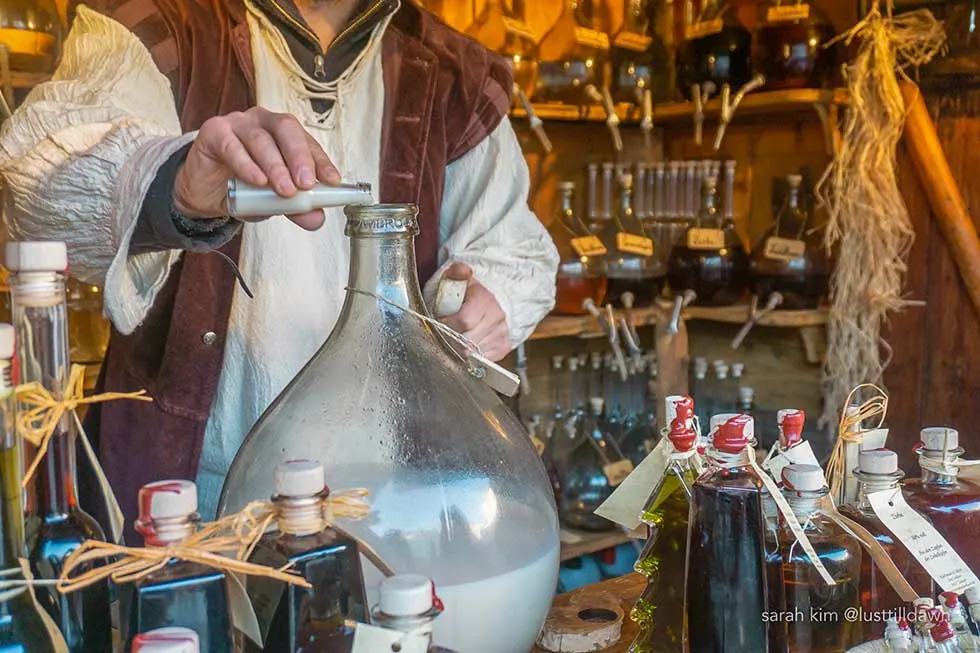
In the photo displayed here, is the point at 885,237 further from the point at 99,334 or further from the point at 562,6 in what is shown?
the point at 99,334

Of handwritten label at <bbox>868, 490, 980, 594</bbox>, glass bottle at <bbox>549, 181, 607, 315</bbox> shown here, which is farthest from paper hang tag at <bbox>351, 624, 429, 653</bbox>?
glass bottle at <bbox>549, 181, 607, 315</bbox>

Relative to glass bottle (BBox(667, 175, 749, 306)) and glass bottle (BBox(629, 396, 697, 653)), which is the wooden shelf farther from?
glass bottle (BBox(629, 396, 697, 653))

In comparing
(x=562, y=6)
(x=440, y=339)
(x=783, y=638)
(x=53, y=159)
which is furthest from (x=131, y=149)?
(x=562, y=6)

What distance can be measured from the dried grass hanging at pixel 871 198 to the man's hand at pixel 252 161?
1.35 metres

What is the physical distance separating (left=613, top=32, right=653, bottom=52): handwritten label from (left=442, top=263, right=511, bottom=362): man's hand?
1.13 metres

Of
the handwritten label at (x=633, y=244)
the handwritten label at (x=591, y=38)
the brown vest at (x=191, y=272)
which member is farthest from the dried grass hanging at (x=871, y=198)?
the brown vest at (x=191, y=272)

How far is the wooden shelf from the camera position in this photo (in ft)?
5.70

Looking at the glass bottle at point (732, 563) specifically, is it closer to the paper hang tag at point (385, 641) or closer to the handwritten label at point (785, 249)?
the paper hang tag at point (385, 641)

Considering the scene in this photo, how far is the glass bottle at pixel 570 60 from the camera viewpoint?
1879mm

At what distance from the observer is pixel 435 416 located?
1.81 feet

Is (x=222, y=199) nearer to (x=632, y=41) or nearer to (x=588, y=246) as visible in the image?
(x=588, y=246)

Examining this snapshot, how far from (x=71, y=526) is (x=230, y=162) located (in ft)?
0.79

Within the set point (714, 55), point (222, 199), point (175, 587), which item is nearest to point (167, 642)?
point (175, 587)

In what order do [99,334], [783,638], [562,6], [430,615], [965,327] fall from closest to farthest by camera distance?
[430,615]
[783,638]
[99,334]
[965,327]
[562,6]
